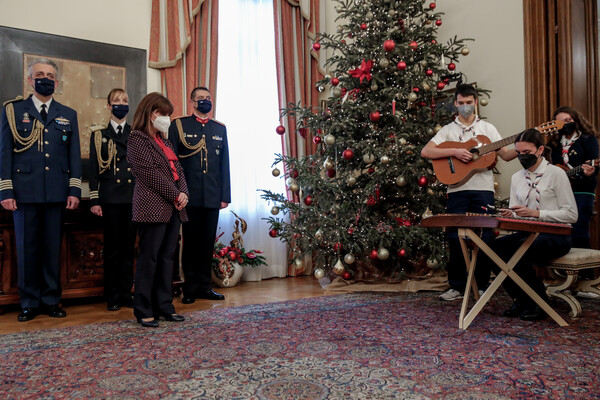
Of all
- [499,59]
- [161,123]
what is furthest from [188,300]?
[499,59]

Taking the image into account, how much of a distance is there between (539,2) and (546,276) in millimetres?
2361

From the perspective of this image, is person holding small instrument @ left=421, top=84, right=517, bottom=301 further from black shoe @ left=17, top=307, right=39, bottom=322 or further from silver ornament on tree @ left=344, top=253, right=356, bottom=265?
black shoe @ left=17, top=307, right=39, bottom=322

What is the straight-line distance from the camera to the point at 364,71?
4.16 metres

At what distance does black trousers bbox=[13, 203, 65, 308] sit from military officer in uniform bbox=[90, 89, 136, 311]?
0.31 meters

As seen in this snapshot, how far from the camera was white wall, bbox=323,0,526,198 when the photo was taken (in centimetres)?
445

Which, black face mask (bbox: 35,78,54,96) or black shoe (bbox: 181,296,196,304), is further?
black shoe (bbox: 181,296,196,304)

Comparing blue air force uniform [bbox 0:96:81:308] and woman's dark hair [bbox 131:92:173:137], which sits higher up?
woman's dark hair [bbox 131:92:173:137]

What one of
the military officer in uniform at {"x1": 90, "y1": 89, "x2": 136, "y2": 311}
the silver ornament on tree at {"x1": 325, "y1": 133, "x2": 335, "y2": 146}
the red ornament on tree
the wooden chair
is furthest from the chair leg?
the military officer in uniform at {"x1": 90, "y1": 89, "x2": 136, "y2": 311}

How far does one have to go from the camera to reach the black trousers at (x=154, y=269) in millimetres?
2801

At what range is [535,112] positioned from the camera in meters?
4.25

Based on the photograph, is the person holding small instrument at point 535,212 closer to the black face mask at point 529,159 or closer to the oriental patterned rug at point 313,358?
the black face mask at point 529,159

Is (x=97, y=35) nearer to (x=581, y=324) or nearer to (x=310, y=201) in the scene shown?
(x=310, y=201)

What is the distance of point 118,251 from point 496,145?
2.73m

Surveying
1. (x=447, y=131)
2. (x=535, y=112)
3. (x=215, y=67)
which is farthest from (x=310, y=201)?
(x=535, y=112)
